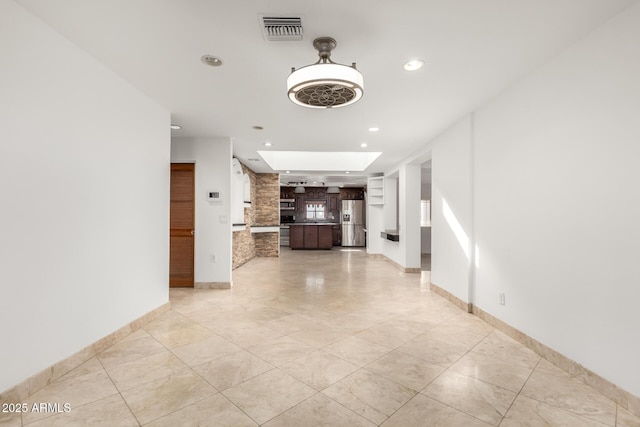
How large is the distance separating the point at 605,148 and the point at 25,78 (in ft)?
13.3

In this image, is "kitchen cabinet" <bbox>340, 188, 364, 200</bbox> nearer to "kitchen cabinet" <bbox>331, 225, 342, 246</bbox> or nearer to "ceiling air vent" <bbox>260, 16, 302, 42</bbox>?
"kitchen cabinet" <bbox>331, 225, 342, 246</bbox>

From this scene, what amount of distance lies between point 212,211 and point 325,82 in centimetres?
370

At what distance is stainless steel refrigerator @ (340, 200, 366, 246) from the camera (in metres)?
12.0

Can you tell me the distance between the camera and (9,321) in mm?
1896

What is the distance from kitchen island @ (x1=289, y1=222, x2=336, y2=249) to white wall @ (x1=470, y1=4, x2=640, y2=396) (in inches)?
313

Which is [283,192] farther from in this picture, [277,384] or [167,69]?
[277,384]

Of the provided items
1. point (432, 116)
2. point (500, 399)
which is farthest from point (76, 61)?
point (500, 399)

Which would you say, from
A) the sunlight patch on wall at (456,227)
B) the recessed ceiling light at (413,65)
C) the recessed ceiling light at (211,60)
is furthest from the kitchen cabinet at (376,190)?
the recessed ceiling light at (211,60)

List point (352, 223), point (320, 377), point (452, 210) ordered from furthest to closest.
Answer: point (352, 223) < point (452, 210) < point (320, 377)

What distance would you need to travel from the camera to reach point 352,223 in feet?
39.3

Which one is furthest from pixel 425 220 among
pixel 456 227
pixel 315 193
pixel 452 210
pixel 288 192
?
pixel 456 227

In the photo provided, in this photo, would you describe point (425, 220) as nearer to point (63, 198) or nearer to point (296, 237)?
point (296, 237)

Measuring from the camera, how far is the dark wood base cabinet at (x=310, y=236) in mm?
11039

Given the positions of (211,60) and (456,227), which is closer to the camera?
(211,60)
